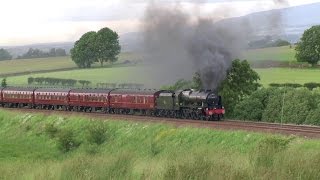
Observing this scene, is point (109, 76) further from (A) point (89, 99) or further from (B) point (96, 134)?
(B) point (96, 134)

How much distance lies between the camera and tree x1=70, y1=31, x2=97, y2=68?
105400 millimetres

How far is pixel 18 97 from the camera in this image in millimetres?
58594

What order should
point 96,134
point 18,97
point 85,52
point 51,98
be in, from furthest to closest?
point 85,52
point 18,97
point 51,98
point 96,134

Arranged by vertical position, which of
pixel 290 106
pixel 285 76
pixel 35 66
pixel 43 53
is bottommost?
pixel 290 106

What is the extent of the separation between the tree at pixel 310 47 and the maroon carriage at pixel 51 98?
145ft

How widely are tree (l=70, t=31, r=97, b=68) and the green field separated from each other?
36.6m

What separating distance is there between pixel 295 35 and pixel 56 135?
6349 centimetres

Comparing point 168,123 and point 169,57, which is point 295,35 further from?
point 168,123

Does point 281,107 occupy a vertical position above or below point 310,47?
below

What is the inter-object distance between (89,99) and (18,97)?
42.4ft

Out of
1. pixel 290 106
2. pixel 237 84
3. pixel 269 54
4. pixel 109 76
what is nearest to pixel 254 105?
pixel 290 106

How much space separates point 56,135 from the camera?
3650 centimetres

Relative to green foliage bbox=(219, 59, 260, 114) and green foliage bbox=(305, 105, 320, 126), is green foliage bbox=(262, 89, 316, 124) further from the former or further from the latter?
green foliage bbox=(219, 59, 260, 114)

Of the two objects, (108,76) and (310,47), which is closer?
(108,76)
